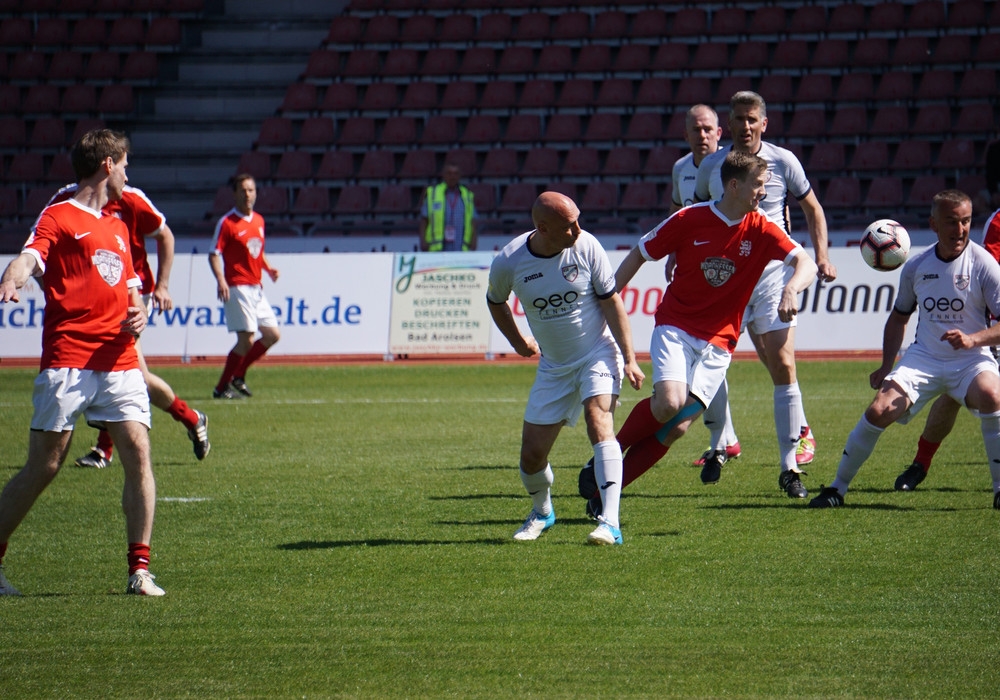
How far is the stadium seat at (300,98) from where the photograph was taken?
84.5 ft

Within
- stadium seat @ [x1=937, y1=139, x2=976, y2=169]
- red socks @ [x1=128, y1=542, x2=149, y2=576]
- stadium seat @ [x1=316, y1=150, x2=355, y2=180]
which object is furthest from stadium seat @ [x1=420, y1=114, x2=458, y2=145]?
red socks @ [x1=128, y1=542, x2=149, y2=576]

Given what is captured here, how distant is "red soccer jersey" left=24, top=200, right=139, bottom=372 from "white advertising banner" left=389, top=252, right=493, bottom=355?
11371 millimetres

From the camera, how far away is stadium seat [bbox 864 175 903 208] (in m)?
21.6

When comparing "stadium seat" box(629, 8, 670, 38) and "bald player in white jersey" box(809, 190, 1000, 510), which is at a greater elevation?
"stadium seat" box(629, 8, 670, 38)

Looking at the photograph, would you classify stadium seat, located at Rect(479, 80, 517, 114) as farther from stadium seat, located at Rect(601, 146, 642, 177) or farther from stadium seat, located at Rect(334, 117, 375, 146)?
stadium seat, located at Rect(601, 146, 642, 177)

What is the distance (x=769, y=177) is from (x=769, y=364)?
1.22 meters

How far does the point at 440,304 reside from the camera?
16906 mm

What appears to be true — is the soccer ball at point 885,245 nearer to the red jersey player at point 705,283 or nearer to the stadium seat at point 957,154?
the red jersey player at point 705,283

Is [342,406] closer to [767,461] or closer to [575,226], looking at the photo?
[767,461]

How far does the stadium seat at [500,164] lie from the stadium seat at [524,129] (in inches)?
20.1

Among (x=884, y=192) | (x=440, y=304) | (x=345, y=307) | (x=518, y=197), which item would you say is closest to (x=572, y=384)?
(x=440, y=304)

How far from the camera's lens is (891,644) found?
4.50 metres

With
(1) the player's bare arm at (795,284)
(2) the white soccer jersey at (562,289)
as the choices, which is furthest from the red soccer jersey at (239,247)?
(1) the player's bare arm at (795,284)

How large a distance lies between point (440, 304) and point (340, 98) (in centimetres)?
1020
